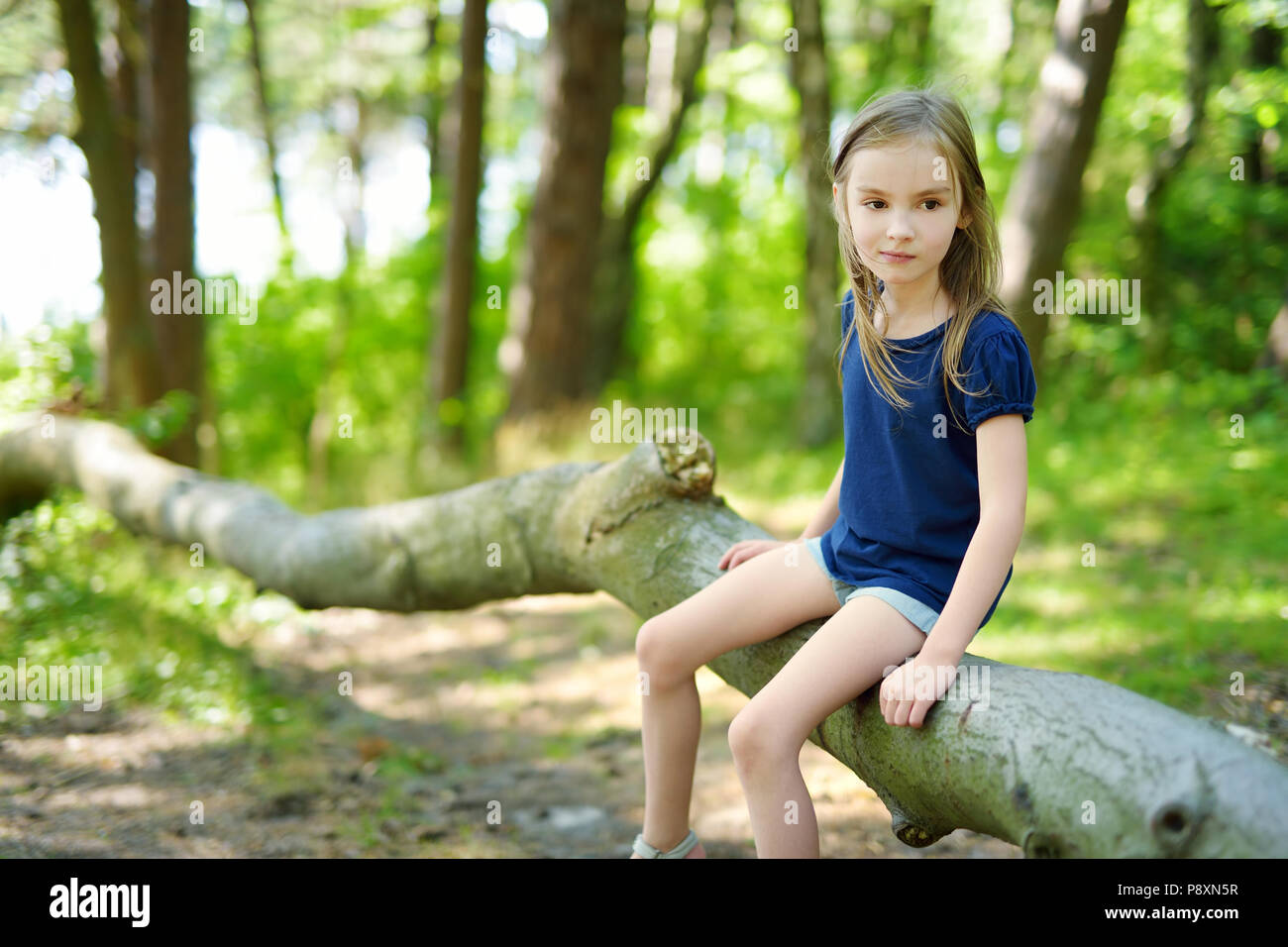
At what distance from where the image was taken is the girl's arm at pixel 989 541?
6.49 ft

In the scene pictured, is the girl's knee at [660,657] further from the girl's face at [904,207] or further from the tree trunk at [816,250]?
the tree trunk at [816,250]

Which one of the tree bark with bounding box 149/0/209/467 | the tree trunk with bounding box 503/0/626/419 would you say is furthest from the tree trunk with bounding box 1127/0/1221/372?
the tree bark with bounding box 149/0/209/467

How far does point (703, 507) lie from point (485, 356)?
43.0 ft

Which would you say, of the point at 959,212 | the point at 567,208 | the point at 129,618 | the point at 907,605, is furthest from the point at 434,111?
the point at 907,605

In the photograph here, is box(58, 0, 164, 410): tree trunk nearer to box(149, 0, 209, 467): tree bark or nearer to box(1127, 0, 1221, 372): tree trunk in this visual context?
box(149, 0, 209, 467): tree bark

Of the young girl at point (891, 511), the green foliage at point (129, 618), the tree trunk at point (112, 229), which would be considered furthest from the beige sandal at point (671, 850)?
the tree trunk at point (112, 229)

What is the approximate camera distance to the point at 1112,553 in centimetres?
584

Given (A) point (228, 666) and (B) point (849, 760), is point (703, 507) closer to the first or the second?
(B) point (849, 760)

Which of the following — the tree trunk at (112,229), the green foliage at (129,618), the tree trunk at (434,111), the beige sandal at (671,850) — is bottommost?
the beige sandal at (671,850)

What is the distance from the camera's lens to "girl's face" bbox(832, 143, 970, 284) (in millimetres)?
2141

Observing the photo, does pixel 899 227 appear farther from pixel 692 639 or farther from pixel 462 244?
pixel 462 244

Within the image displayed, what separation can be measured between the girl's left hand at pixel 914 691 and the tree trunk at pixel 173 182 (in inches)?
281

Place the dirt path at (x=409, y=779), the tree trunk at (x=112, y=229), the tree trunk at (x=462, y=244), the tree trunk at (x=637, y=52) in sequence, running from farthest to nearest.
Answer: the tree trunk at (x=637, y=52) → the tree trunk at (x=462, y=244) → the tree trunk at (x=112, y=229) → the dirt path at (x=409, y=779)
